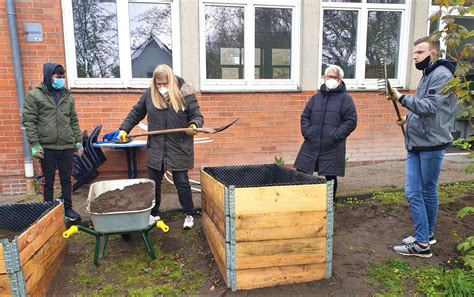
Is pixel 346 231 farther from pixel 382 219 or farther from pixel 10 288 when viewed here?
pixel 10 288

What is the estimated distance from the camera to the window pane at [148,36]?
5.41m

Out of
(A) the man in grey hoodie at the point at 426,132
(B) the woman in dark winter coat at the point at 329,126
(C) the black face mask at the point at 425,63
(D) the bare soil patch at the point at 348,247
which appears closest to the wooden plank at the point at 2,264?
(D) the bare soil patch at the point at 348,247

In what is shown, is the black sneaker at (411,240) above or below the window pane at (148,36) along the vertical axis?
below

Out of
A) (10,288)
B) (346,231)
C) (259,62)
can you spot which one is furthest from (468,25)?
(10,288)

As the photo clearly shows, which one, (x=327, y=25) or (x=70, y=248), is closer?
(x=70, y=248)

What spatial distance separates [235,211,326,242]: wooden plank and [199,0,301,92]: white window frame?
335 cm

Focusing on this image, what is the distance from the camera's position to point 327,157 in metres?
4.11

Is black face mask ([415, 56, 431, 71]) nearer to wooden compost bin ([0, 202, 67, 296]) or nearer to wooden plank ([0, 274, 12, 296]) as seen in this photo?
wooden compost bin ([0, 202, 67, 296])

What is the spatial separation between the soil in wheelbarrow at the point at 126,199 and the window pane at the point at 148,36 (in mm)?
2537

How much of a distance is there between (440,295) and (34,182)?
524 centimetres

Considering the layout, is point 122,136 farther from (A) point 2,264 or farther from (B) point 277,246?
(B) point 277,246

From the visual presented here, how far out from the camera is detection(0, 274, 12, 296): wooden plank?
228 centimetres

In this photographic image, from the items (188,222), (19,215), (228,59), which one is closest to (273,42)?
(228,59)

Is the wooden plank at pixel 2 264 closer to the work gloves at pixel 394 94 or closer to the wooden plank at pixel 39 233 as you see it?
the wooden plank at pixel 39 233
